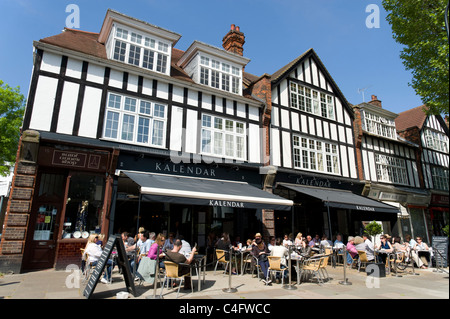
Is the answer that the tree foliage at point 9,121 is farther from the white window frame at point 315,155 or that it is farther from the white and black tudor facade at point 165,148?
the white window frame at point 315,155

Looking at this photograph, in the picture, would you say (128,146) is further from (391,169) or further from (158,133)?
(391,169)

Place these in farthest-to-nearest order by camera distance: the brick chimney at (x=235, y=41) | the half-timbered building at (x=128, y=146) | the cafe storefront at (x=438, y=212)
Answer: the cafe storefront at (x=438, y=212)
the brick chimney at (x=235, y=41)
the half-timbered building at (x=128, y=146)

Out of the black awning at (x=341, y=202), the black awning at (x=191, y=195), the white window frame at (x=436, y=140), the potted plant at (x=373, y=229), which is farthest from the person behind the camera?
the white window frame at (x=436, y=140)

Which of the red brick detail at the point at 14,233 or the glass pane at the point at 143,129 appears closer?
the red brick detail at the point at 14,233

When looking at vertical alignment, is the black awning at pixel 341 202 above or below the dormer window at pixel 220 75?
below

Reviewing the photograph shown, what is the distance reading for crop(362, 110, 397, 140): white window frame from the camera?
18.9 metres

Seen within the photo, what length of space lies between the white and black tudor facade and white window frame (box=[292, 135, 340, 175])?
0.22 ft

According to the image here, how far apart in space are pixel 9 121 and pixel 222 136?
15624 millimetres

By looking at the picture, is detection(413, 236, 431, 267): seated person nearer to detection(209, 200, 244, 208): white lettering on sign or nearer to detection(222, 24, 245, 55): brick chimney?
detection(209, 200, 244, 208): white lettering on sign

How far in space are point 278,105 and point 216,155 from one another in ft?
16.4

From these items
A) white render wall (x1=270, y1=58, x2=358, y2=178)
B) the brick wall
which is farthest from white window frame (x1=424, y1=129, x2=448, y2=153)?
the brick wall

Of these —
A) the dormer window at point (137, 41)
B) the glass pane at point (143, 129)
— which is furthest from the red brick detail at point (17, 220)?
the dormer window at point (137, 41)

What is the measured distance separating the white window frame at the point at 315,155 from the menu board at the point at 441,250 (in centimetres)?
578

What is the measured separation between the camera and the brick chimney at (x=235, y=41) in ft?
53.0
